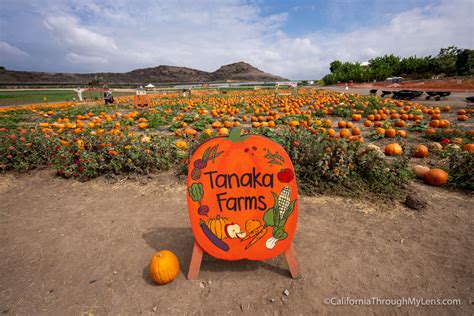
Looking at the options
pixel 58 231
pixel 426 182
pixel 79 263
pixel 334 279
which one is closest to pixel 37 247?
pixel 58 231

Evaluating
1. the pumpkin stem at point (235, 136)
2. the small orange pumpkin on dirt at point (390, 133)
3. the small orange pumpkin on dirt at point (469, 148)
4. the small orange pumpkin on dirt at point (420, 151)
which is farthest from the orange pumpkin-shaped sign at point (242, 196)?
the small orange pumpkin on dirt at point (390, 133)

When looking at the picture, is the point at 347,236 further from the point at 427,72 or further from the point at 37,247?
the point at 427,72

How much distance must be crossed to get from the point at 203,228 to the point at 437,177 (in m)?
4.20

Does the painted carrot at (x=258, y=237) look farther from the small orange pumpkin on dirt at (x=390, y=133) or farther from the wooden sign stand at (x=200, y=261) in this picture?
the small orange pumpkin on dirt at (x=390, y=133)

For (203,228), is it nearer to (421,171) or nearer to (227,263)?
(227,263)

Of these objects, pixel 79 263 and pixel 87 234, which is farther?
pixel 87 234

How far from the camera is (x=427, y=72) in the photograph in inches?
1962

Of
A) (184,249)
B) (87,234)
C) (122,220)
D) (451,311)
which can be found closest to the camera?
(451,311)

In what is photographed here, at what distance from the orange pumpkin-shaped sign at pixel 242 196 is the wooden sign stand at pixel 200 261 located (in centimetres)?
9

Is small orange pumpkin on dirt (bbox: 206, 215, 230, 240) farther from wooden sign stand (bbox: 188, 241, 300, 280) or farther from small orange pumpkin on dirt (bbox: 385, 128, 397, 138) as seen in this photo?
small orange pumpkin on dirt (bbox: 385, 128, 397, 138)

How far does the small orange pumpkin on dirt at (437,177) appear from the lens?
401cm

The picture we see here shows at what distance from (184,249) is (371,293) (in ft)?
6.80

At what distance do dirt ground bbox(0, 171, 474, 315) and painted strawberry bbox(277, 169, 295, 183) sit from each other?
1104 mm

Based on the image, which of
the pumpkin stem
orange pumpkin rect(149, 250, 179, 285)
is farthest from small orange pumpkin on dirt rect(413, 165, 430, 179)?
orange pumpkin rect(149, 250, 179, 285)
